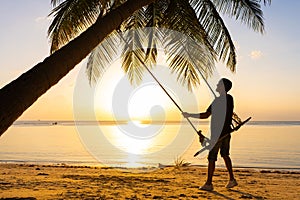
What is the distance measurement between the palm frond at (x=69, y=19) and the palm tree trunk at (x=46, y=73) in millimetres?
2893

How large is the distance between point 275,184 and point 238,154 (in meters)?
11.6

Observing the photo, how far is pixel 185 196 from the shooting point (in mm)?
7949

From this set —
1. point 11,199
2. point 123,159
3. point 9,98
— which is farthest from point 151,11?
point 123,159

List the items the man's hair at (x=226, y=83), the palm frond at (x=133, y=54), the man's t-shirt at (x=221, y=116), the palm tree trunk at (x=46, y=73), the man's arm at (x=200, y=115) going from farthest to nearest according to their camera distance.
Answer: the palm frond at (x=133, y=54) < the man's arm at (x=200, y=115) < the man's hair at (x=226, y=83) < the man's t-shirt at (x=221, y=116) < the palm tree trunk at (x=46, y=73)

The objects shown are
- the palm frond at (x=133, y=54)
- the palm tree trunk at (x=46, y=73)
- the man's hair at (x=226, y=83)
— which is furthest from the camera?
the palm frond at (x=133, y=54)

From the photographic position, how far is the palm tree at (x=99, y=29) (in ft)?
15.6

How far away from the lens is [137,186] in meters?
9.10

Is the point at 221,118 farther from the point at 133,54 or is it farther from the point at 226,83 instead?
the point at 133,54

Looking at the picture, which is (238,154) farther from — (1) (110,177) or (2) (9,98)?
(2) (9,98)

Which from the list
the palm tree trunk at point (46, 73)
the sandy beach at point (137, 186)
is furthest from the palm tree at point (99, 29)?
the sandy beach at point (137, 186)

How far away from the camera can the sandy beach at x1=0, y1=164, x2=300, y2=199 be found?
26.2 feet

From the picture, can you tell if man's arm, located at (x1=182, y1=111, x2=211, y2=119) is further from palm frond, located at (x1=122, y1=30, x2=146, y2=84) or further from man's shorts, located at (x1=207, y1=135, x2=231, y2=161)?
palm frond, located at (x1=122, y1=30, x2=146, y2=84)

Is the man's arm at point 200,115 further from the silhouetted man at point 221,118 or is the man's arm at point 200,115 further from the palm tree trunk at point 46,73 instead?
the palm tree trunk at point 46,73

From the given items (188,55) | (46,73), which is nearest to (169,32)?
(188,55)
